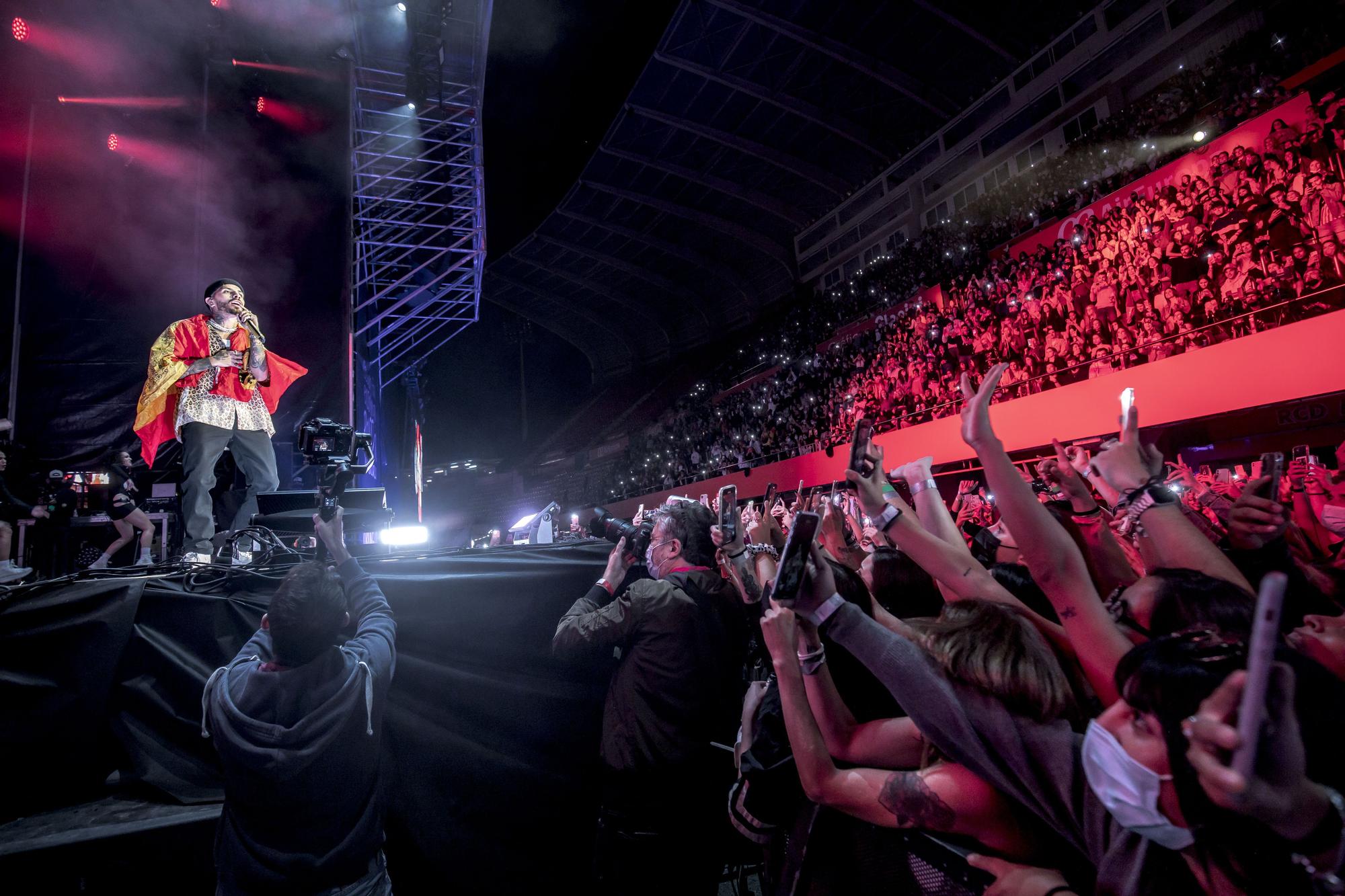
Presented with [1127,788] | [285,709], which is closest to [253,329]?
[285,709]

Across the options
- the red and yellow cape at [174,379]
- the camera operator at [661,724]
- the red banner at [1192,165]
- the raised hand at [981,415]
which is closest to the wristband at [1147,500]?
the raised hand at [981,415]

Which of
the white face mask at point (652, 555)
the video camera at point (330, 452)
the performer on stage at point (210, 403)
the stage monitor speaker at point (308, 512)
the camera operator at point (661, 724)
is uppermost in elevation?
the performer on stage at point (210, 403)

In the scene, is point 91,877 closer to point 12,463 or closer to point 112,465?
point 112,465

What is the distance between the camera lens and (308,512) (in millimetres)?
2850

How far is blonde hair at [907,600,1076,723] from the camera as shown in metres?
1.19

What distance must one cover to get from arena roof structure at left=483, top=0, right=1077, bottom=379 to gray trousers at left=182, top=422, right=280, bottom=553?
43.8ft

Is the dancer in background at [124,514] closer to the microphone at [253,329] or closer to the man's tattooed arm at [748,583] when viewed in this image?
the microphone at [253,329]

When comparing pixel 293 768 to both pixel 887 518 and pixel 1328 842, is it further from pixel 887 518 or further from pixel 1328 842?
pixel 1328 842

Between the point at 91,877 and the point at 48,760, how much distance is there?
0.38 meters

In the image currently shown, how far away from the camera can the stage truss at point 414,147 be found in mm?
8383

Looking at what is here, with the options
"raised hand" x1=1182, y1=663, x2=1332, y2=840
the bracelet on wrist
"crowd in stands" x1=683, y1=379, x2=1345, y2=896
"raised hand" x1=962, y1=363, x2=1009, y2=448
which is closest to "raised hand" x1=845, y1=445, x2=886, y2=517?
"crowd in stands" x1=683, y1=379, x2=1345, y2=896

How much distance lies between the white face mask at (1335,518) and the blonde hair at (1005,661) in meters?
2.58

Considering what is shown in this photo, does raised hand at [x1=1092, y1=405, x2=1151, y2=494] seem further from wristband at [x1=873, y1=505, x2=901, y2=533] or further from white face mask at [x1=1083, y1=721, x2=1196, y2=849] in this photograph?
white face mask at [x1=1083, y1=721, x2=1196, y2=849]

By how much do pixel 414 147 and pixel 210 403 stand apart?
8.14 m
